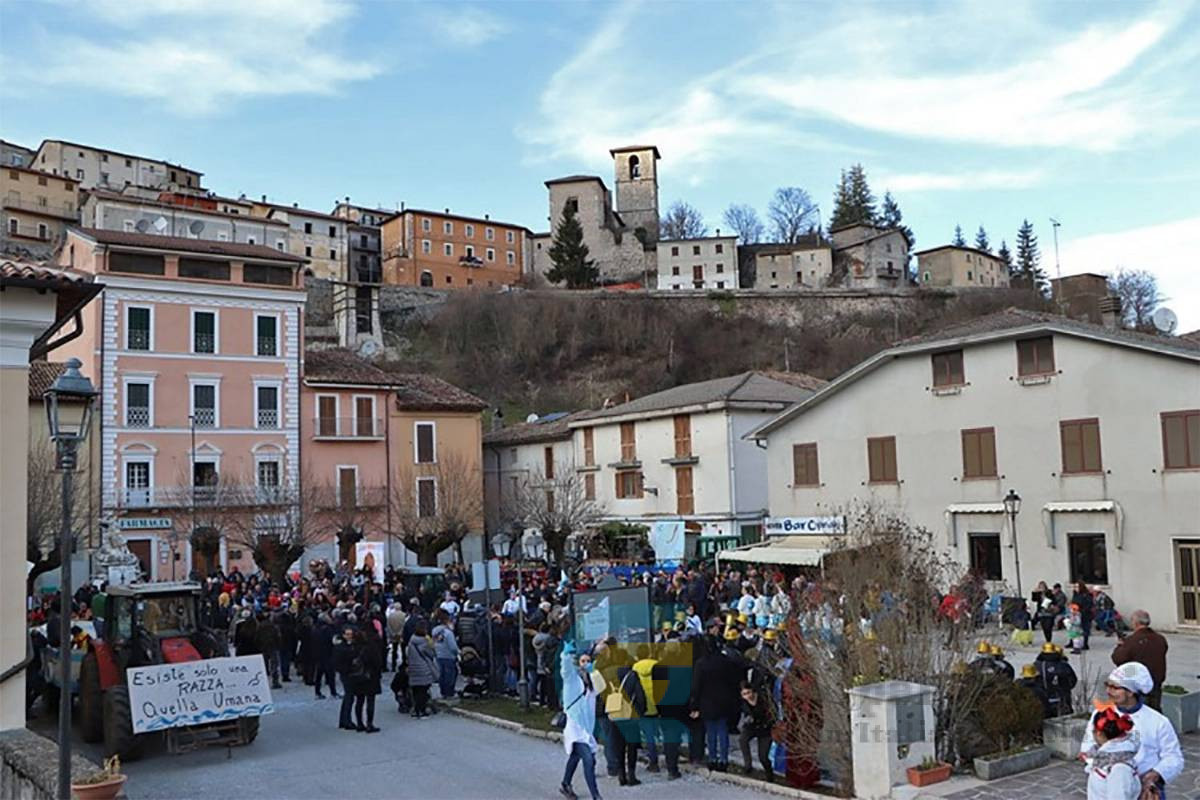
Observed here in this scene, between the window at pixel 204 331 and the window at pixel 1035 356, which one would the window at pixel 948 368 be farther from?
the window at pixel 204 331

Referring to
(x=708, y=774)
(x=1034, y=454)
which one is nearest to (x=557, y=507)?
(x=1034, y=454)

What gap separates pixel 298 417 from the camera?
41500 millimetres

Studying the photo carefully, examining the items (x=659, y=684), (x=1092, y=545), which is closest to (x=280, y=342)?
(x=1092, y=545)

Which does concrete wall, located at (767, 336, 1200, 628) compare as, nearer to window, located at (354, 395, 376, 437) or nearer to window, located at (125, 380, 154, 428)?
window, located at (354, 395, 376, 437)

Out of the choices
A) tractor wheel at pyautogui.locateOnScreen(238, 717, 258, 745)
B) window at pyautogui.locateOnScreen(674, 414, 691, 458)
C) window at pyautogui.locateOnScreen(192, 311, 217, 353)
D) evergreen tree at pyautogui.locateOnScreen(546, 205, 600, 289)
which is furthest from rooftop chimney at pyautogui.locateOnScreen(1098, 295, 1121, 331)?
evergreen tree at pyautogui.locateOnScreen(546, 205, 600, 289)

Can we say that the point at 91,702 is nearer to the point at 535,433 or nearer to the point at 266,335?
the point at 266,335

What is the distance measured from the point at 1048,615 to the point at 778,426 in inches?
522

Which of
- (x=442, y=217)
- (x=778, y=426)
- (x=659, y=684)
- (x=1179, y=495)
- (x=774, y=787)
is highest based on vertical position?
(x=442, y=217)

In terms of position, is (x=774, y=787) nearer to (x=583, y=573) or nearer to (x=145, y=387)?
(x=583, y=573)

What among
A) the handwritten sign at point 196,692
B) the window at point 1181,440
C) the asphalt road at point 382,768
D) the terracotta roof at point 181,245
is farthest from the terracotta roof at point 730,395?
the handwritten sign at point 196,692

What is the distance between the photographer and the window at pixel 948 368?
26.1 meters

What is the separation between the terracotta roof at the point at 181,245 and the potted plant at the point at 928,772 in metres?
37.7

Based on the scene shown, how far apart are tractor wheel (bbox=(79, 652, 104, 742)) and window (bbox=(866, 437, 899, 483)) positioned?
2102cm

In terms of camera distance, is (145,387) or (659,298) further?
(659,298)
